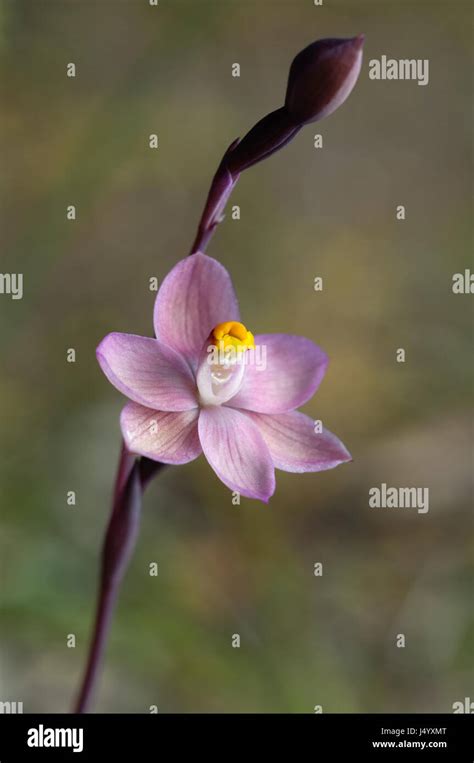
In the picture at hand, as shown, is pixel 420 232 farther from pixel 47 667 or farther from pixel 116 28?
pixel 47 667

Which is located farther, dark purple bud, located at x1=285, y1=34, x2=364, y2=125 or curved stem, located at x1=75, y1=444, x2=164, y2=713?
curved stem, located at x1=75, y1=444, x2=164, y2=713

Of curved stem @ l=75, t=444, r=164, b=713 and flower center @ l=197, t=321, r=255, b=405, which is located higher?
flower center @ l=197, t=321, r=255, b=405

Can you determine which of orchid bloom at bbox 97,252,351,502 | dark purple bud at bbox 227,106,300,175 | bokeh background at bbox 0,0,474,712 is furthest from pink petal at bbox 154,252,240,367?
bokeh background at bbox 0,0,474,712

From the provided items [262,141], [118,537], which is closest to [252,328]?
[118,537]

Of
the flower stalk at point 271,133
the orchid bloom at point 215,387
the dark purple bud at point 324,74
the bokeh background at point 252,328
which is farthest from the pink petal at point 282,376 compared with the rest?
the bokeh background at point 252,328

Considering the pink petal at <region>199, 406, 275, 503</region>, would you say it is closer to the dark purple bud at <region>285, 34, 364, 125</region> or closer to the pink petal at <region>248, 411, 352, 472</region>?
the pink petal at <region>248, 411, 352, 472</region>

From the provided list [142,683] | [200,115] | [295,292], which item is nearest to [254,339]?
[142,683]
